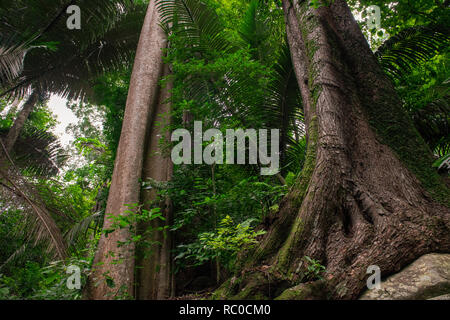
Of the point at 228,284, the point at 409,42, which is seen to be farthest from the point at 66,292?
the point at 409,42

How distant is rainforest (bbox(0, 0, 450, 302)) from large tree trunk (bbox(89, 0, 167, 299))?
19 millimetres

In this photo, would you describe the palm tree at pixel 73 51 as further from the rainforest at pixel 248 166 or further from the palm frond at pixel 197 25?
the palm frond at pixel 197 25

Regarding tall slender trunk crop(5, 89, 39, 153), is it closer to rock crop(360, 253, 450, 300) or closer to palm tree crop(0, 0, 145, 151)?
palm tree crop(0, 0, 145, 151)

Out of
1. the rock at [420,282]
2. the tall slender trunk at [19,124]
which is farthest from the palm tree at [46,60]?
the rock at [420,282]

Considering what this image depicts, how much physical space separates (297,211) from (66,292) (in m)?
2.05

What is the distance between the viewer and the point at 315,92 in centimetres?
276

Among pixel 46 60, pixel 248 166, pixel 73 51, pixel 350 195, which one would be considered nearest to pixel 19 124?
pixel 46 60

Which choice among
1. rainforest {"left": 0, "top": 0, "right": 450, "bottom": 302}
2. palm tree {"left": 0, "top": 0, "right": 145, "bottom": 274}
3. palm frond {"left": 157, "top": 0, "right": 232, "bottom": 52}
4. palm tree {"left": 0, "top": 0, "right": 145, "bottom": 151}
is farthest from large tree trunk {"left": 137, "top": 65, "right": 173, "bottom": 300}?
palm tree {"left": 0, "top": 0, "right": 145, "bottom": 151}

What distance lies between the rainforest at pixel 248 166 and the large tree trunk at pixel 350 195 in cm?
1

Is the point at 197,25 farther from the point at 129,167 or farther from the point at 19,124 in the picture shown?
the point at 19,124

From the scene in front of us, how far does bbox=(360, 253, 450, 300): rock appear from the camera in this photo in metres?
1.42

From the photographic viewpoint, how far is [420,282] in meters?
1.49

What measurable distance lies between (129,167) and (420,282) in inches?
117
